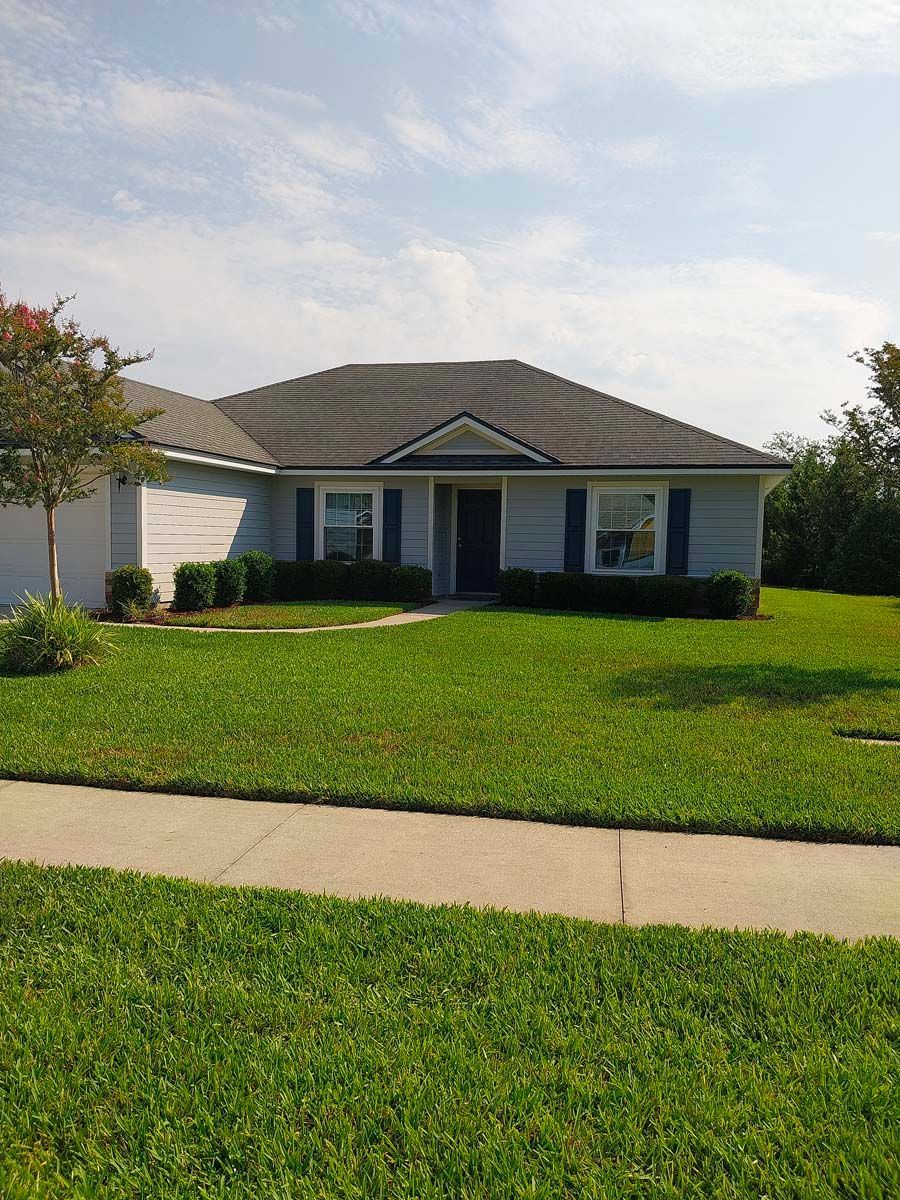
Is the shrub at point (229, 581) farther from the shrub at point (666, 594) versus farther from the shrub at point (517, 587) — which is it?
the shrub at point (666, 594)

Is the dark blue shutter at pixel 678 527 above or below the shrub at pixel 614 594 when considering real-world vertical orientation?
above

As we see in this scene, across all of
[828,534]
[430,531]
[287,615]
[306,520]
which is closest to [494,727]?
[287,615]

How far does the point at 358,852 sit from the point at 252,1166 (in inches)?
92.4

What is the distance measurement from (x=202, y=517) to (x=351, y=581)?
3.36m

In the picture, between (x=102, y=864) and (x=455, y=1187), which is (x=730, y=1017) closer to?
(x=455, y=1187)

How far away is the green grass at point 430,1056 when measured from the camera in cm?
245

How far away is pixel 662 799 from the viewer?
557 centimetres

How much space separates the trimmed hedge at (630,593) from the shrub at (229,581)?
5168 mm

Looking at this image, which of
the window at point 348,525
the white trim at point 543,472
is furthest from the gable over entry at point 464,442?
the window at point 348,525

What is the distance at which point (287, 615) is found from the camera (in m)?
15.3

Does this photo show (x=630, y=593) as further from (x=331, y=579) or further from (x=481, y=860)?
(x=481, y=860)

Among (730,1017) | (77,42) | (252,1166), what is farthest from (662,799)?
(77,42)

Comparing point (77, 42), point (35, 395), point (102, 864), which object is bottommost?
point (102, 864)

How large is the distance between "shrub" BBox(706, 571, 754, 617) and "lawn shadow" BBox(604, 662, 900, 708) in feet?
18.3
